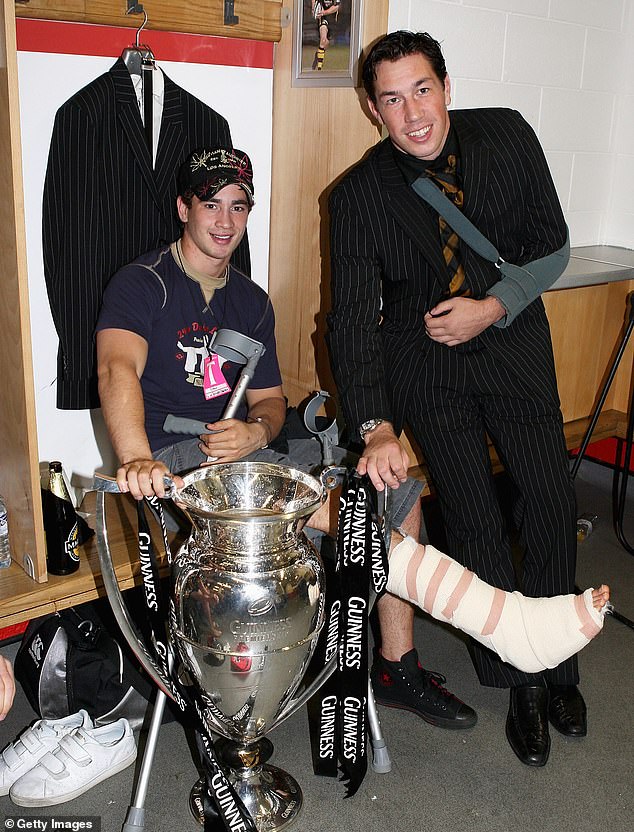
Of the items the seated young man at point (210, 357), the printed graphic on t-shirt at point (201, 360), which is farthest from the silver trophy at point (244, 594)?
the printed graphic on t-shirt at point (201, 360)

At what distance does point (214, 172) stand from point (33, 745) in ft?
4.60

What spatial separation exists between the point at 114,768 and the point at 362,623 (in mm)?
719

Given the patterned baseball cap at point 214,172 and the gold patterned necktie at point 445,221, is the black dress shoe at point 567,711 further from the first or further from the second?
the patterned baseball cap at point 214,172

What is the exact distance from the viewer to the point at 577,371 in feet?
10.5

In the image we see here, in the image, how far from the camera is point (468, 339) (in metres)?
2.12

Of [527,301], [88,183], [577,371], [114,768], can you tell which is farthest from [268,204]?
[114,768]

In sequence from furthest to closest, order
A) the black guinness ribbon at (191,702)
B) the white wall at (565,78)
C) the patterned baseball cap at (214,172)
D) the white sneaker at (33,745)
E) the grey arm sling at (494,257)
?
1. the white wall at (565,78)
2. the patterned baseball cap at (214,172)
3. the grey arm sling at (494,257)
4. the white sneaker at (33,745)
5. the black guinness ribbon at (191,702)

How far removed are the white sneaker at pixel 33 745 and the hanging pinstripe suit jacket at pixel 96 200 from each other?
0.81 metres

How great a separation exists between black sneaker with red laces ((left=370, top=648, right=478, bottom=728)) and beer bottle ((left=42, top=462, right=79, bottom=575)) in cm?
82

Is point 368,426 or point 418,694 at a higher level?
point 368,426

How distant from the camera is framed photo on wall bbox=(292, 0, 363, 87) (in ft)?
7.75

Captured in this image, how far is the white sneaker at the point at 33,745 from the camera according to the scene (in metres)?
1.95

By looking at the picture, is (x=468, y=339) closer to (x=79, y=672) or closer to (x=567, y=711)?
(x=567, y=711)

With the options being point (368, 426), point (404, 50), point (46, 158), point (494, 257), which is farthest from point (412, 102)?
point (46, 158)
